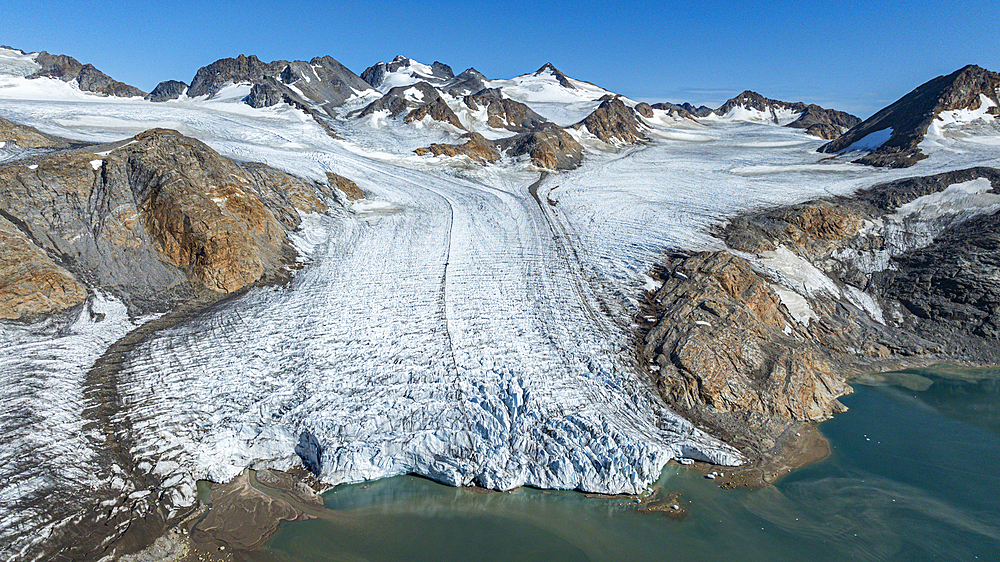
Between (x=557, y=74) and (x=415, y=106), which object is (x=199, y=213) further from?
(x=557, y=74)

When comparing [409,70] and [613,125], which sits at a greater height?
[409,70]

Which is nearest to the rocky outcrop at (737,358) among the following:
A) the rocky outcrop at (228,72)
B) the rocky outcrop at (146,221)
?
the rocky outcrop at (146,221)

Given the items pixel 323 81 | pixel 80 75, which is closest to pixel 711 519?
pixel 323 81

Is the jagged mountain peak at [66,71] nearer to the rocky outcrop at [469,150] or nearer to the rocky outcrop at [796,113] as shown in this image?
the rocky outcrop at [469,150]

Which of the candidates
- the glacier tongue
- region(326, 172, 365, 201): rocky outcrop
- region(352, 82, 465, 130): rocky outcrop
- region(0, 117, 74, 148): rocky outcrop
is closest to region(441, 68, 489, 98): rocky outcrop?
region(352, 82, 465, 130): rocky outcrop

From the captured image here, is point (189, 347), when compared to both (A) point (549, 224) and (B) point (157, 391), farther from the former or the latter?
(A) point (549, 224)

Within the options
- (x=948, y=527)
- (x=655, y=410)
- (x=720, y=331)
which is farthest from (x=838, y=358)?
(x=655, y=410)

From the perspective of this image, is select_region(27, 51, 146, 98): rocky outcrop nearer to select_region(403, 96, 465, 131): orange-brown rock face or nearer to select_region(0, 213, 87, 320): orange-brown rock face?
select_region(403, 96, 465, 131): orange-brown rock face
